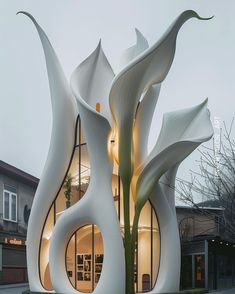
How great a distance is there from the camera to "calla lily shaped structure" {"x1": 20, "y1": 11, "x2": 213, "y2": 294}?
1908 centimetres

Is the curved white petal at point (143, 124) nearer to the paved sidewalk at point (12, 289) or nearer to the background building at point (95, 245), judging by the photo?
the background building at point (95, 245)

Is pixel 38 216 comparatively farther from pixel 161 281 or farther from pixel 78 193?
pixel 161 281

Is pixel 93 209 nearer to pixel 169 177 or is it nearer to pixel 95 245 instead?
pixel 95 245

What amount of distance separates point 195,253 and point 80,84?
46.4 ft

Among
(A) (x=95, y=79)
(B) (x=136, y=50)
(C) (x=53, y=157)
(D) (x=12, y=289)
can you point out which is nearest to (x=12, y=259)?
(D) (x=12, y=289)

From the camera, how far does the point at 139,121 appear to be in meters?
21.9

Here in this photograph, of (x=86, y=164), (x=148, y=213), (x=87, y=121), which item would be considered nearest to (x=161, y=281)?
(x=148, y=213)

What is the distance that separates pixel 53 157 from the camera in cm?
2184

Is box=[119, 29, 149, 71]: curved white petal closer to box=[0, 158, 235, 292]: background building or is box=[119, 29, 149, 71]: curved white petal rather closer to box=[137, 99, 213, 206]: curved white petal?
box=[137, 99, 213, 206]: curved white petal

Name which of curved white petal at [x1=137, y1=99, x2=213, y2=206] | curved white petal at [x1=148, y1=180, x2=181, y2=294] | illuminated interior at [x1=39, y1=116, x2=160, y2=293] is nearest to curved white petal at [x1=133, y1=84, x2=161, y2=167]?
curved white petal at [x1=137, y1=99, x2=213, y2=206]

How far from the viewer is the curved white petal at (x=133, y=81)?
61.2ft

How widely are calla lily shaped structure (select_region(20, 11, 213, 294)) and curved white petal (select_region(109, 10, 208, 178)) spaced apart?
0.04m

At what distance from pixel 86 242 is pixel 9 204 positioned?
61.7 feet

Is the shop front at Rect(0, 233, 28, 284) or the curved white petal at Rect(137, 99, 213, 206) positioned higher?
the curved white petal at Rect(137, 99, 213, 206)
